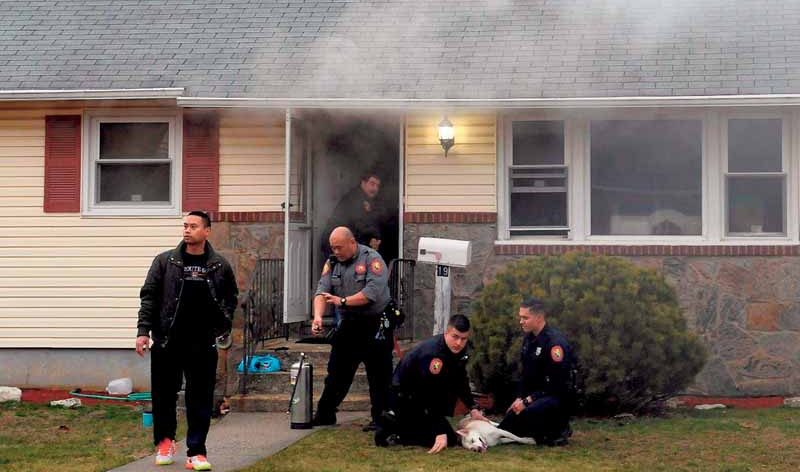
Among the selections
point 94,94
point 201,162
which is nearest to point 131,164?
point 201,162

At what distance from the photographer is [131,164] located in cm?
1248

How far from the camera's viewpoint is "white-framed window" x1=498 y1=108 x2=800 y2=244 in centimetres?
1169

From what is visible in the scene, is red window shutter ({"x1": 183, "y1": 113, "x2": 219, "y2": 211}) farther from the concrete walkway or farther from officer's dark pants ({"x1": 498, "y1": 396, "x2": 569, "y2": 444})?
officer's dark pants ({"x1": 498, "y1": 396, "x2": 569, "y2": 444})

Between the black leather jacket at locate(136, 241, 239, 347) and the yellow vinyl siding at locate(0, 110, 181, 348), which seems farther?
the yellow vinyl siding at locate(0, 110, 181, 348)

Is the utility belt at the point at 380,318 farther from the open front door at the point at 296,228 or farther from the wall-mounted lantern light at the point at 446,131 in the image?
the wall-mounted lantern light at the point at 446,131

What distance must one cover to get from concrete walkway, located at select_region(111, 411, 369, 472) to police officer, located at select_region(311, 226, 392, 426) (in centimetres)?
61

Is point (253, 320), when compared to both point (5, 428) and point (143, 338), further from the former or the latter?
point (143, 338)

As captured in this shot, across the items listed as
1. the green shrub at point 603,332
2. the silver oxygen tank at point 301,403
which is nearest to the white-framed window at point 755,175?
the green shrub at point 603,332

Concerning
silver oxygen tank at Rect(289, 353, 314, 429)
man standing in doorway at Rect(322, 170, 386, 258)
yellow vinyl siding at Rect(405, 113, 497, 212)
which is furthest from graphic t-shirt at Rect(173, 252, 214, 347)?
yellow vinyl siding at Rect(405, 113, 497, 212)

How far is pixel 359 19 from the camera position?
511 inches

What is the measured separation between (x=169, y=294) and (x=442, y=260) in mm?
3543

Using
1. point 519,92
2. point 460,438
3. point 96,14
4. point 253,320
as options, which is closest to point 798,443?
point 460,438

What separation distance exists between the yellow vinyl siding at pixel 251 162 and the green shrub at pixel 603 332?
3.03 m

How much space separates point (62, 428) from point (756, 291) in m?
6.67
